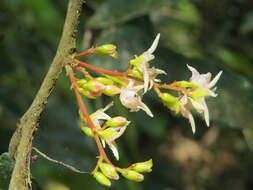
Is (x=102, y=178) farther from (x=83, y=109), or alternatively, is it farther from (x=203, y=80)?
(x=203, y=80)

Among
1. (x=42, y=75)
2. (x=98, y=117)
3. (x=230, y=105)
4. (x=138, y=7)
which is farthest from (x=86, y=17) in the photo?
(x=98, y=117)

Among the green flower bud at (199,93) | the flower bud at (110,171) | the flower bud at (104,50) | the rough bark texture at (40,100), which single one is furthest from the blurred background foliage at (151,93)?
the green flower bud at (199,93)

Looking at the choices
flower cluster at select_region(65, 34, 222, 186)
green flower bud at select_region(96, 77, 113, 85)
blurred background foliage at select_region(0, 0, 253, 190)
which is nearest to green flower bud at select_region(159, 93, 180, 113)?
flower cluster at select_region(65, 34, 222, 186)

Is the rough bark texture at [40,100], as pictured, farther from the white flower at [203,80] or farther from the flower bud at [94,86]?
the white flower at [203,80]

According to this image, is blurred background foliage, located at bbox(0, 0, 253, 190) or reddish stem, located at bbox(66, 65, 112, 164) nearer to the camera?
reddish stem, located at bbox(66, 65, 112, 164)

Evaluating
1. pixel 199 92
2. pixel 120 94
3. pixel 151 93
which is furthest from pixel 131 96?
pixel 151 93

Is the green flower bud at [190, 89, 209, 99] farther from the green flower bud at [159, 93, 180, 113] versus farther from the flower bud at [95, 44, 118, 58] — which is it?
the flower bud at [95, 44, 118, 58]
